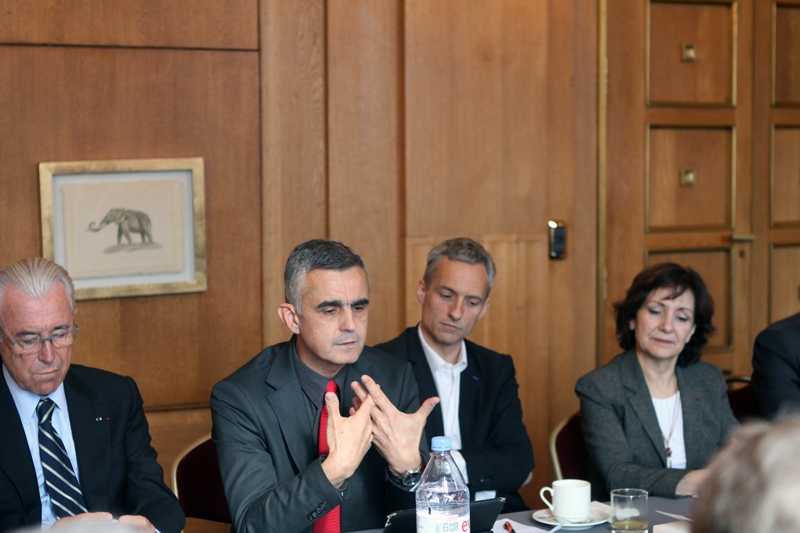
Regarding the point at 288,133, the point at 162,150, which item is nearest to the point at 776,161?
the point at 288,133

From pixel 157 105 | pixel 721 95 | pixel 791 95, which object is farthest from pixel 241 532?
pixel 791 95

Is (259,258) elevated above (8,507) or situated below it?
above

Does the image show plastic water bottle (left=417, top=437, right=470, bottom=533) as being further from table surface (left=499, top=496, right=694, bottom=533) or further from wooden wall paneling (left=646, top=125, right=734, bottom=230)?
wooden wall paneling (left=646, top=125, right=734, bottom=230)

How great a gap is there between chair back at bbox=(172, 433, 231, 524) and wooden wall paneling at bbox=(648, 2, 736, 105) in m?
2.99

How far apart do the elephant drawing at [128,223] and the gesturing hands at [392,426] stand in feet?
5.67

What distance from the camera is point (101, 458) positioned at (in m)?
2.58

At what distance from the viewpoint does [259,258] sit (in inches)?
154

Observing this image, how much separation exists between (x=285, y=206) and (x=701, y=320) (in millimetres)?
1780

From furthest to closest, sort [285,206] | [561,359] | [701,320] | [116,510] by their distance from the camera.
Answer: [561,359]
[285,206]
[701,320]
[116,510]

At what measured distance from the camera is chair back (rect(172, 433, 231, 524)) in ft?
9.20

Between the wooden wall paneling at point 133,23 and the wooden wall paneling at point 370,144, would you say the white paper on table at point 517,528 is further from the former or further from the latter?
the wooden wall paneling at point 133,23

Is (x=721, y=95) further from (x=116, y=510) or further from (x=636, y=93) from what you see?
(x=116, y=510)

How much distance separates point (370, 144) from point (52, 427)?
2003mm

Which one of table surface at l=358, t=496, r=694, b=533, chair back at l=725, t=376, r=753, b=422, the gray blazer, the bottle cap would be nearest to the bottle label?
the bottle cap
